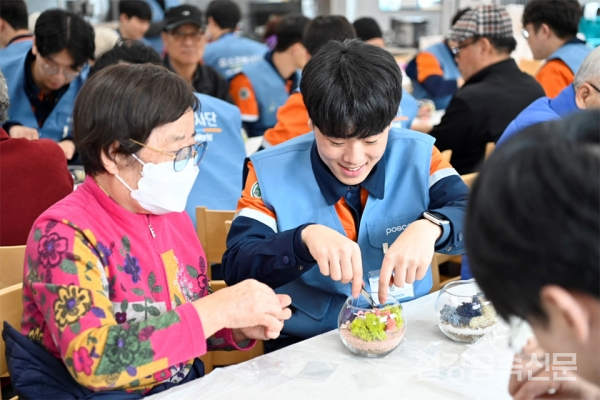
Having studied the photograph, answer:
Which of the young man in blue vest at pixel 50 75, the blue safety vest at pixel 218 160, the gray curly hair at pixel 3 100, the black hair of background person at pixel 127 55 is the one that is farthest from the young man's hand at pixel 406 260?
the young man in blue vest at pixel 50 75

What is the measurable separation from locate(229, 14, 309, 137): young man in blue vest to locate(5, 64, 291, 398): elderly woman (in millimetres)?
3081

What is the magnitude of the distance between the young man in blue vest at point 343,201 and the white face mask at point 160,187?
23cm

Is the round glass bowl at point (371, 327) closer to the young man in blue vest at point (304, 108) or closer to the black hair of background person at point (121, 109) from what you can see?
the black hair of background person at point (121, 109)

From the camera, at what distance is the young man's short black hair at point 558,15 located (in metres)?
3.88

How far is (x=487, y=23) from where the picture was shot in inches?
138

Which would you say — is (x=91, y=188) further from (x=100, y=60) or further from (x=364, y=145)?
(x=100, y=60)

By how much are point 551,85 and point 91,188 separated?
316cm

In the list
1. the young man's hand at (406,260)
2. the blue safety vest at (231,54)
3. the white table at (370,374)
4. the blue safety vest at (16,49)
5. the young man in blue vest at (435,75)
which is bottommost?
the young man in blue vest at (435,75)

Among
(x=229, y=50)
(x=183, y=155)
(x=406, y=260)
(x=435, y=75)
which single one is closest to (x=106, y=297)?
(x=183, y=155)

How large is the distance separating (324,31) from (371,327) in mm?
2447

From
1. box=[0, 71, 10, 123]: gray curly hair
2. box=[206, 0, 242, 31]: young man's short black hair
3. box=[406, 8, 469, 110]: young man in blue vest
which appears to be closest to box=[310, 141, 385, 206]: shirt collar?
box=[0, 71, 10, 123]: gray curly hair

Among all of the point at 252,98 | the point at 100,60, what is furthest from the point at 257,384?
the point at 252,98

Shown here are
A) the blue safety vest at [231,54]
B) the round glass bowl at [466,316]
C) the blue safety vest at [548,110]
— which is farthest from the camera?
the blue safety vest at [231,54]

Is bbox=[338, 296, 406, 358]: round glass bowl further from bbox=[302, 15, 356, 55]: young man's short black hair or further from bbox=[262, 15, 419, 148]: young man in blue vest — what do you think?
bbox=[302, 15, 356, 55]: young man's short black hair
